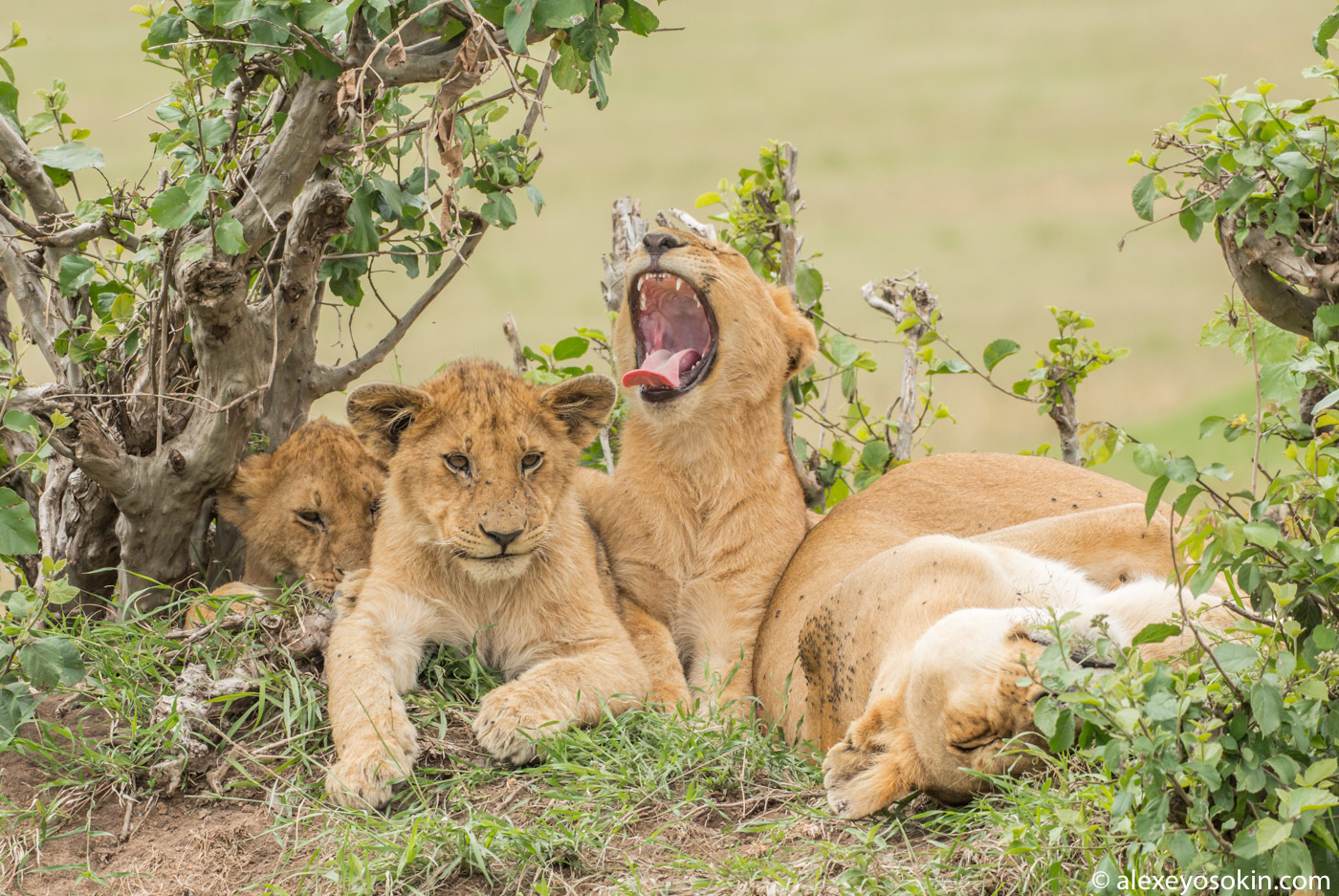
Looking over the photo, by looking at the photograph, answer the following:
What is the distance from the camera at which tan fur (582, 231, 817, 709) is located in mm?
5367

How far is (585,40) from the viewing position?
404cm

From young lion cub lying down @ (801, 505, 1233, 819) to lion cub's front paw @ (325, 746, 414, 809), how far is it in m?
1.38

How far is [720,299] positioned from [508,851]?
2.64 meters

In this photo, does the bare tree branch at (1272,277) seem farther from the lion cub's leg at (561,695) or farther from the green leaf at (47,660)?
the green leaf at (47,660)

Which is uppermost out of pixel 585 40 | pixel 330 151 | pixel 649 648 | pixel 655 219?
pixel 585 40

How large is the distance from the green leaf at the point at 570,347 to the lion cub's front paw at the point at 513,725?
2591 millimetres

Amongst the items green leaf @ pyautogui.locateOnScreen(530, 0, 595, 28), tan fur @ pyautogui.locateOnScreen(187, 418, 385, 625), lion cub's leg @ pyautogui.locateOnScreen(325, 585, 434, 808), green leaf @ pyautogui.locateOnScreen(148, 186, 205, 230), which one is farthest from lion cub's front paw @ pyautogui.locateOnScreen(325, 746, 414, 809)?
green leaf @ pyautogui.locateOnScreen(530, 0, 595, 28)

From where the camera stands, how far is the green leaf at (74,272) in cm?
495

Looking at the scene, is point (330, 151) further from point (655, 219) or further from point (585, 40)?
point (655, 219)

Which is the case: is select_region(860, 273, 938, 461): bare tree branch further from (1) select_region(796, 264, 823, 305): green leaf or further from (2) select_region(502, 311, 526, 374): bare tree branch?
(2) select_region(502, 311, 526, 374): bare tree branch

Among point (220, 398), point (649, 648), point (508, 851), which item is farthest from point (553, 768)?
point (220, 398)

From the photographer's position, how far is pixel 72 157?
15.7 feet

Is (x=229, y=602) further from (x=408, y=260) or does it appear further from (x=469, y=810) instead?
(x=408, y=260)

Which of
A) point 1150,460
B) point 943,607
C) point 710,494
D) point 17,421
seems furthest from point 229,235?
point 1150,460
